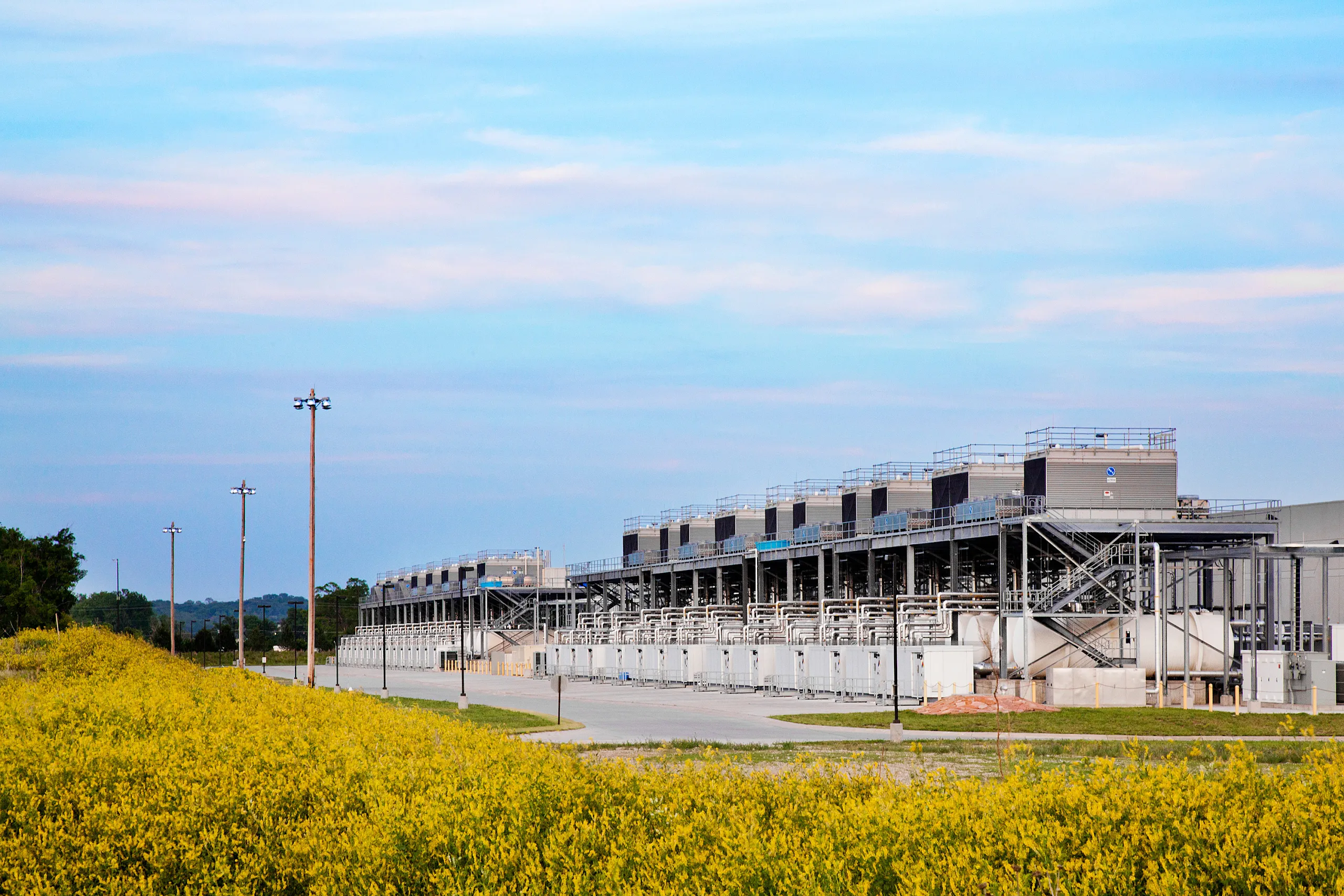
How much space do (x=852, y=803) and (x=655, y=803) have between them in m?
1.56

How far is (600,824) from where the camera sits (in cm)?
857

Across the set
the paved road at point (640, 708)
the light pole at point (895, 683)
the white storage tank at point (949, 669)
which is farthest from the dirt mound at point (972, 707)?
the paved road at point (640, 708)

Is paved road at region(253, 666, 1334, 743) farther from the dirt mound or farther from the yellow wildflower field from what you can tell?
the yellow wildflower field

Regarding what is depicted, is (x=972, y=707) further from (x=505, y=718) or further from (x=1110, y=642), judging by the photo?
(x=505, y=718)

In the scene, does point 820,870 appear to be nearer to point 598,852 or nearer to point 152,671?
point 598,852

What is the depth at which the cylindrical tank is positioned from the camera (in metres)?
59.2

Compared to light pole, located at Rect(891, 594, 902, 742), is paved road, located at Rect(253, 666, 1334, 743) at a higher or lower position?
lower

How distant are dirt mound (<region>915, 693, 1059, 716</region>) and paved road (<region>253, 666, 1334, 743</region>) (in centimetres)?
331

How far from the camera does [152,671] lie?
105 feet

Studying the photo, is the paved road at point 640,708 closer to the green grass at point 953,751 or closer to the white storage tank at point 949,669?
the green grass at point 953,751

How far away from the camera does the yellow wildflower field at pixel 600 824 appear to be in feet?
22.6

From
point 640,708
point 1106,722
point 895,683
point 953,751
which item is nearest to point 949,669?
point 1106,722

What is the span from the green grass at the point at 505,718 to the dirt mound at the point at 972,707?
13.5 m

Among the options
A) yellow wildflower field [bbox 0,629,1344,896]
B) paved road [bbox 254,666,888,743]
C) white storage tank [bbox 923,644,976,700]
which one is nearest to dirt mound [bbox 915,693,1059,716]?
white storage tank [bbox 923,644,976,700]
